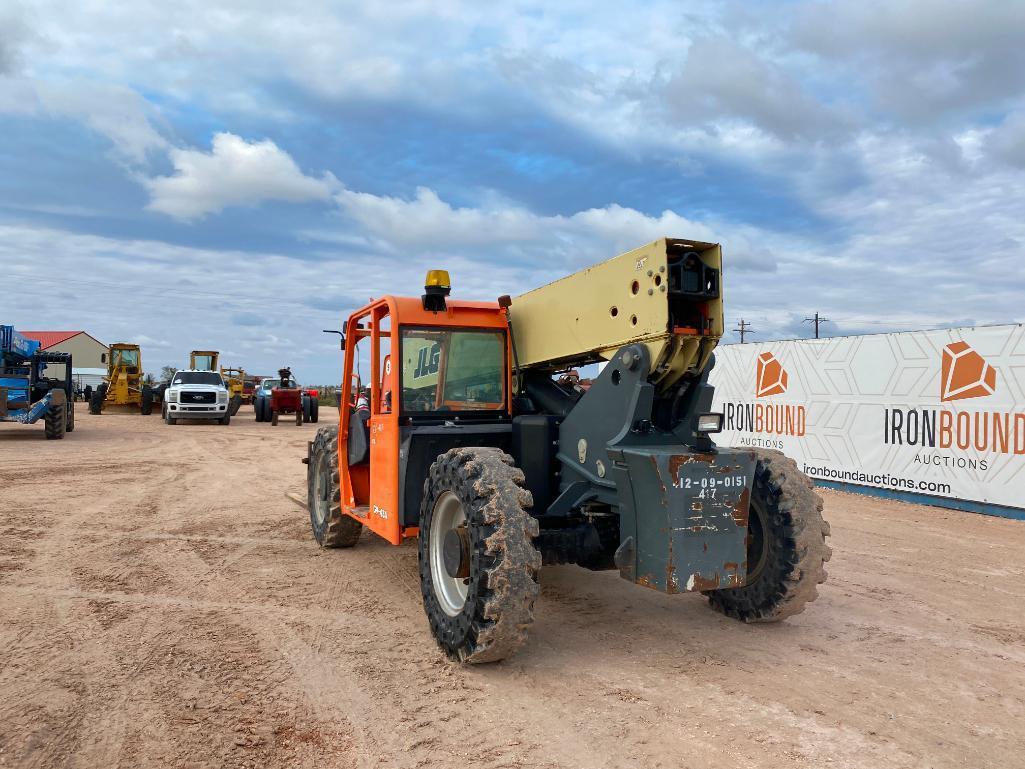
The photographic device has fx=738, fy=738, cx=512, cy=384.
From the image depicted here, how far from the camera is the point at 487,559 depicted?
405cm

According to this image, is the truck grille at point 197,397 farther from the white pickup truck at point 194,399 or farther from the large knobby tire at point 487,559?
the large knobby tire at point 487,559

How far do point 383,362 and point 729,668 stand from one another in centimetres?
335

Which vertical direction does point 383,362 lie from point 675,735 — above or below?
→ above

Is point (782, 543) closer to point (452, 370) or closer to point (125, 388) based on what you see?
point (452, 370)

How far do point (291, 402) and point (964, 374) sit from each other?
2426cm

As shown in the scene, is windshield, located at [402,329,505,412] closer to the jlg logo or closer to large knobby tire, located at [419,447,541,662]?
the jlg logo

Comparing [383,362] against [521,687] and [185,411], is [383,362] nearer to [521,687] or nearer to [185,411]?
[521,687]

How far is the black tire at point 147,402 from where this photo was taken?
3216 centimetres

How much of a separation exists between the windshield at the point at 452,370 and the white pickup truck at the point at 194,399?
2360 cm

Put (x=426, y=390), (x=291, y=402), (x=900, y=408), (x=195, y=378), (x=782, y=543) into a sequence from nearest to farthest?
(x=782, y=543), (x=426, y=390), (x=900, y=408), (x=195, y=378), (x=291, y=402)

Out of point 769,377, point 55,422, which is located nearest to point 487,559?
point 769,377

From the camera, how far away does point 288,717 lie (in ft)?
12.1

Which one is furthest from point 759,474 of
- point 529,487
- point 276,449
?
point 276,449


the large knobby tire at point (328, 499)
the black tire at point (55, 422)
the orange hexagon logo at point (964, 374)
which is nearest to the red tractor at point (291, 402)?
the black tire at point (55, 422)
